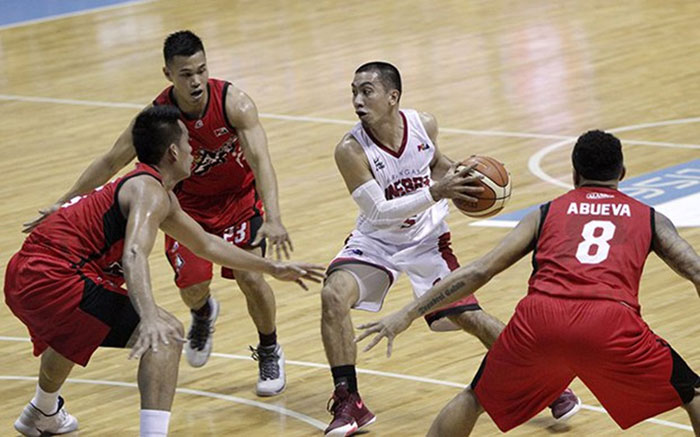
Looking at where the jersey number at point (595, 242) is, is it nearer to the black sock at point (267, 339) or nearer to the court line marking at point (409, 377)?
the court line marking at point (409, 377)

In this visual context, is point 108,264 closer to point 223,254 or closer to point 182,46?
point 223,254

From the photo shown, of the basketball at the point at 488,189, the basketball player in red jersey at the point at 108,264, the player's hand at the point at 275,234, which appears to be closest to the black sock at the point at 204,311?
the player's hand at the point at 275,234

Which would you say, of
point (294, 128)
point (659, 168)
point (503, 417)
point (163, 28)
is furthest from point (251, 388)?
point (163, 28)

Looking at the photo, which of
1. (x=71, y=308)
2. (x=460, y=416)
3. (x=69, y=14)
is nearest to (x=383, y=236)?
(x=71, y=308)

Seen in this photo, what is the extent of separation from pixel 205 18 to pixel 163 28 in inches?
31.1

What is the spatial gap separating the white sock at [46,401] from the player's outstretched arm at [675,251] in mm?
3072

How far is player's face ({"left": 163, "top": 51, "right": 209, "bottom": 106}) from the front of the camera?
26.0 feet

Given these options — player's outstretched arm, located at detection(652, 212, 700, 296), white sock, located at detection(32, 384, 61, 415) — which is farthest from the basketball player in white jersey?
player's outstretched arm, located at detection(652, 212, 700, 296)

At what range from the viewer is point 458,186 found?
22.9ft

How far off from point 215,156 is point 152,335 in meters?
2.36

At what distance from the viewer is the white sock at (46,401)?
7.32 meters

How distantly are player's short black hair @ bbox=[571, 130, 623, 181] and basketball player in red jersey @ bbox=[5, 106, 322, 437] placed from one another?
1.39 metres

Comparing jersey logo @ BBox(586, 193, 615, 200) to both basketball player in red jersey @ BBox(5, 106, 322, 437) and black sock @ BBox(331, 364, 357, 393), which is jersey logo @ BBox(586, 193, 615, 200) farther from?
black sock @ BBox(331, 364, 357, 393)

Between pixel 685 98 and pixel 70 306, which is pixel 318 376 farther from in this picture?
pixel 685 98
